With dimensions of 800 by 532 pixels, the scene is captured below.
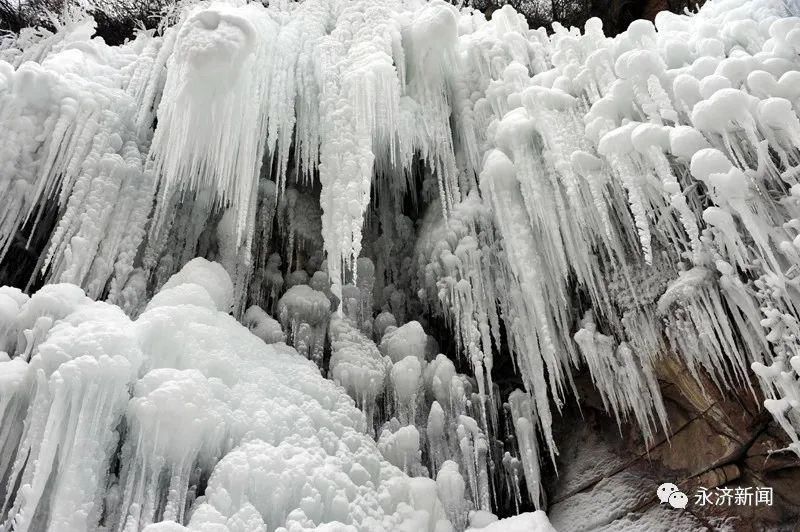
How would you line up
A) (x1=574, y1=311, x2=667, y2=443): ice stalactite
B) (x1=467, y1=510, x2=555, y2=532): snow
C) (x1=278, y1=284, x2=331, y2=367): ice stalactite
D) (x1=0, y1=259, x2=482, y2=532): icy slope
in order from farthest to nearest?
(x1=278, y1=284, x2=331, y2=367): ice stalactite, (x1=574, y1=311, x2=667, y2=443): ice stalactite, (x1=467, y1=510, x2=555, y2=532): snow, (x1=0, y1=259, x2=482, y2=532): icy slope

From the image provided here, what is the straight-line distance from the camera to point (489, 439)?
4164 mm

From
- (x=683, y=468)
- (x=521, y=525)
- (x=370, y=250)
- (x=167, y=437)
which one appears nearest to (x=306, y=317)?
(x=370, y=250)

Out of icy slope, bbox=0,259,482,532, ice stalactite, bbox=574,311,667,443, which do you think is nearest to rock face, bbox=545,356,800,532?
ice stalactite, bbox=574,311,667,443

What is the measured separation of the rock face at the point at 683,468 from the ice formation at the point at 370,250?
0.15m

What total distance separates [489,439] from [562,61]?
2.66 m

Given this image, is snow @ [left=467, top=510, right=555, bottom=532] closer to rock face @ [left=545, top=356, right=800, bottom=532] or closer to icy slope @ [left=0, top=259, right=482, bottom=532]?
icy slope @ [left=0, top=259, right=482, bottom=532]

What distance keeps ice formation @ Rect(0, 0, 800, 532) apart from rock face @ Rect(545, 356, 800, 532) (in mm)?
148

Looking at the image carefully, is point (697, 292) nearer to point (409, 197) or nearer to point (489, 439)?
point (489, 439)

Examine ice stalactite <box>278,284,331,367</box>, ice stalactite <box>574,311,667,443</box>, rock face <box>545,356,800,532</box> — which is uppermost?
ice stalactite <box>278,284,331,367</box>

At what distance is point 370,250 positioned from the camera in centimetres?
509

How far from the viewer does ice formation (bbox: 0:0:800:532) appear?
2.83 m

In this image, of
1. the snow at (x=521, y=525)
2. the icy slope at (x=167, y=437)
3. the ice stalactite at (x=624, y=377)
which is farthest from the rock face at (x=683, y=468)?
the icy slope at (x=167, y=437)

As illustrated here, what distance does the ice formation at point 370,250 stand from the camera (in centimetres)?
283

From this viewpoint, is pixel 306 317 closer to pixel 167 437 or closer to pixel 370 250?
pixel 370 250
